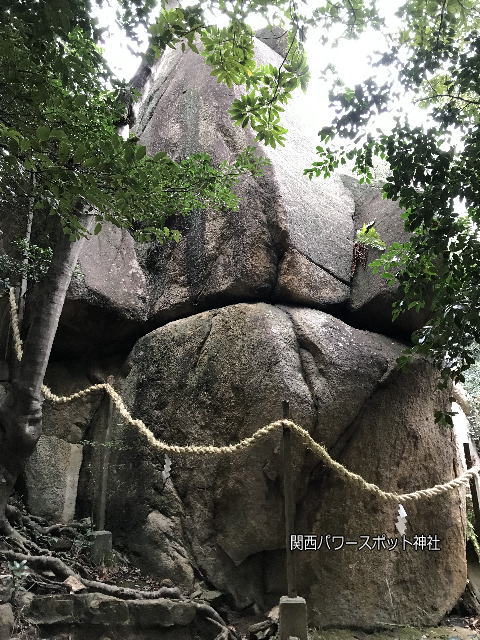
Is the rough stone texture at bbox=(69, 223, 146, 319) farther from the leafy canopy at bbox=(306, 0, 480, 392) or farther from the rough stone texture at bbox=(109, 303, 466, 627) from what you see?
the leafy canopy at bbox=(306, 0, 480, 392)

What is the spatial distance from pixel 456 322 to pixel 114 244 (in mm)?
5206

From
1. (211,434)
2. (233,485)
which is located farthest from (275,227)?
(233,485)

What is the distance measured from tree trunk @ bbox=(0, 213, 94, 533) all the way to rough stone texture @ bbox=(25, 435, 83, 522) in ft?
3.86

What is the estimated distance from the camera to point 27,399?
4754 mm

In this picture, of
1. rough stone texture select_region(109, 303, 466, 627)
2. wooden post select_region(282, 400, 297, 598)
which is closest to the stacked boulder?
rough stone texture select_region(109, 303, 466, 627)

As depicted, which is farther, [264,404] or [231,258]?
[231,258]

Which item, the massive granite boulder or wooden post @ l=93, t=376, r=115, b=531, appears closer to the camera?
wooden post @ l=93, t=376, r=115, b=531

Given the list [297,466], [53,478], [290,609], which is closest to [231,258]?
[297,466]

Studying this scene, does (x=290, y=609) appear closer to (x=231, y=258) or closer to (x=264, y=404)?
(x=264, y=404)

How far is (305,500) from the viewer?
17.8ft

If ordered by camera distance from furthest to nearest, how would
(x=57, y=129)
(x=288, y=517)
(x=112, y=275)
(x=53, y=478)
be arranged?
(x=112, y=275) → (x=53, y=478) → (x=288, y=517) → (x=57, y=129)

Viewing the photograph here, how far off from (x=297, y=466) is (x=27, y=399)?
2.77 metres

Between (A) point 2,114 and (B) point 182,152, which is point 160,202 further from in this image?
(B) point 182,152

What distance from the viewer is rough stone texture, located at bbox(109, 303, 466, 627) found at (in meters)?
5.25
